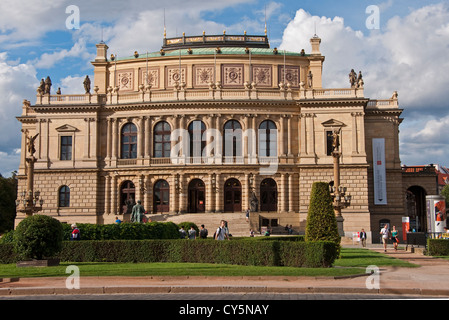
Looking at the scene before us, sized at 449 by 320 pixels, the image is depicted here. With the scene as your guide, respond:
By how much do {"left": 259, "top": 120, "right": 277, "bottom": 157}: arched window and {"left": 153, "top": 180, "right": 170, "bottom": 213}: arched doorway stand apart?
12002 mm

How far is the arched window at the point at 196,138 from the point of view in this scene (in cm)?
6781

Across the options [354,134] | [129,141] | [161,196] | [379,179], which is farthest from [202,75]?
[379,179]

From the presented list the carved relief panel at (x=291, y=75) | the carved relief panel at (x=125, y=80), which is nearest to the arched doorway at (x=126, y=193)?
the carved relief panel at (x=125, y=80)

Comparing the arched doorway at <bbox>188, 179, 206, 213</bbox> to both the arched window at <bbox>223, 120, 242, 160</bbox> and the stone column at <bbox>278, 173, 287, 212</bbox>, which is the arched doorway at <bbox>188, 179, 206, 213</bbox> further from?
the stone column at <bbox>278, 173, 287, 212</bbox>

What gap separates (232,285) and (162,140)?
49.0m

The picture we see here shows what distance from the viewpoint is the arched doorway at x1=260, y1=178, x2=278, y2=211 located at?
2660 inches

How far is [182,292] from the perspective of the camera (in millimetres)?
20281

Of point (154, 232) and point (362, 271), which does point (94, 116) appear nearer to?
point (154, 232)

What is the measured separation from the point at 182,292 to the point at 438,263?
1868 cm

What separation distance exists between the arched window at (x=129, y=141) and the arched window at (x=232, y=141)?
438 inches

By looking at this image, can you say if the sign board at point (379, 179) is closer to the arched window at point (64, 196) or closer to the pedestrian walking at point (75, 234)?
the arched window at point (64, 196)

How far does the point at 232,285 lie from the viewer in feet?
68.6

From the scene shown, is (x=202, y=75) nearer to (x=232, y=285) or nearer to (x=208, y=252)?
(x=208, y=252)
